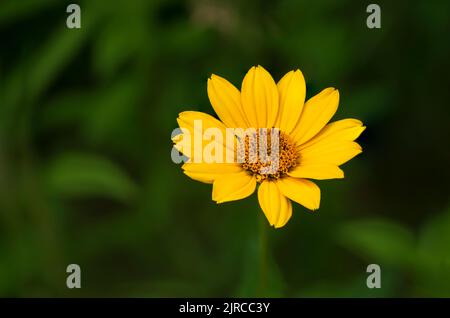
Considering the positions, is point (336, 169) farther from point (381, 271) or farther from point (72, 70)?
point (72, 70)

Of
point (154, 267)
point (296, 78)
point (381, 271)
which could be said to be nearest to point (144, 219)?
point (154, 267)

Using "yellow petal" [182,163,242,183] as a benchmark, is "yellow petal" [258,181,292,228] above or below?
below

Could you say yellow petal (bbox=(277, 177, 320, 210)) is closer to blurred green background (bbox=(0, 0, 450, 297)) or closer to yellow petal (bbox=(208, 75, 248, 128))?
yellow petal (bbox=(208, 75, 248, 128))

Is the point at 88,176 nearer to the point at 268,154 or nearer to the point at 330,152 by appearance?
the point at 268,154

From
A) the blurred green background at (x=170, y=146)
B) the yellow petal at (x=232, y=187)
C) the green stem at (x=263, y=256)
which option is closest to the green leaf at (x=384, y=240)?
the blurred green background at (x=170, y=146)

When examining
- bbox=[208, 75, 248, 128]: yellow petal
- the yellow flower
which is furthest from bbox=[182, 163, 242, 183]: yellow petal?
bbox=[208, 75, 248, 128]: yellow petal
